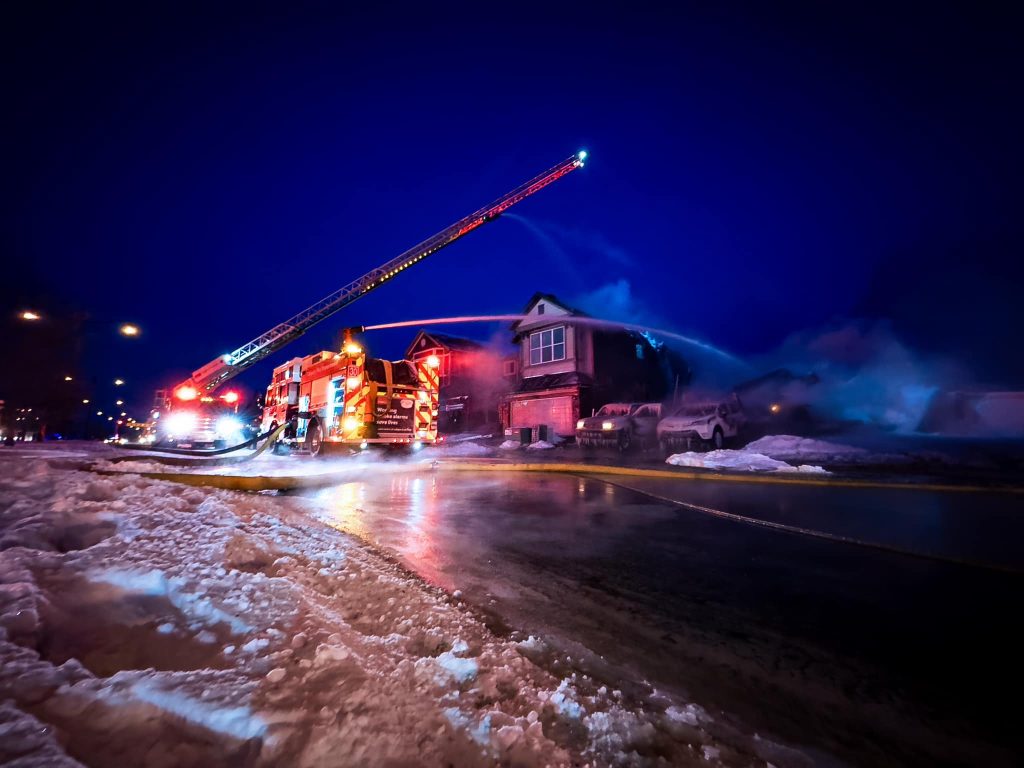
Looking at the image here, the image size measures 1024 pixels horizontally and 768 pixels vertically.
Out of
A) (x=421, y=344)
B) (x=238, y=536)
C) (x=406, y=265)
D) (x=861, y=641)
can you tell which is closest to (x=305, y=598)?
(x=238, y=536)

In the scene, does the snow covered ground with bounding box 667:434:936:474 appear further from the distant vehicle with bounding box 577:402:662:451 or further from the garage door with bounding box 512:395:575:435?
the garage door with bounding box 512:395:575:435

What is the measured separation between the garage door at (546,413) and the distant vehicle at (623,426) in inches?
209

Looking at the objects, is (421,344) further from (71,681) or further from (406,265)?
(71,681)

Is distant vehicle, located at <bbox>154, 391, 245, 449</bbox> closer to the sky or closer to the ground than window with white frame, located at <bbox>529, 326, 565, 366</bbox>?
closer to the ground

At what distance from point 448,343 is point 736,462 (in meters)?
26.3

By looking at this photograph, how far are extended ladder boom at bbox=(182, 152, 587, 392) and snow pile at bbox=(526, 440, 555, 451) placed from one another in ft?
34.4

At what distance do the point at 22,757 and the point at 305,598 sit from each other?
136cm

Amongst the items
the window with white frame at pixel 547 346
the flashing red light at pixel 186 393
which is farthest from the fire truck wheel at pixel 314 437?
the window with white frame at pixel 547 346

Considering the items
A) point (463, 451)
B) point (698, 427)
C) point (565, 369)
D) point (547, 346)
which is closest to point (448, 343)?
point (547, 346)

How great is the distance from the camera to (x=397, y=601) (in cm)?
262

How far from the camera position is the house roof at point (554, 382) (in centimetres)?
2359

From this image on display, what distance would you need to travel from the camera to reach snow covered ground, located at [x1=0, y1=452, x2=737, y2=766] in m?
1.24

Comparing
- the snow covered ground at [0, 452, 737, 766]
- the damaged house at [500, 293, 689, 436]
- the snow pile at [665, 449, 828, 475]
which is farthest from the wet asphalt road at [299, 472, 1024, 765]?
the damaged house at [500, 293, 689, 436]

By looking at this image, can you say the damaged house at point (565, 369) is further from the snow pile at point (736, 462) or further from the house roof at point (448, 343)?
the snow pile at point (736, 462)
